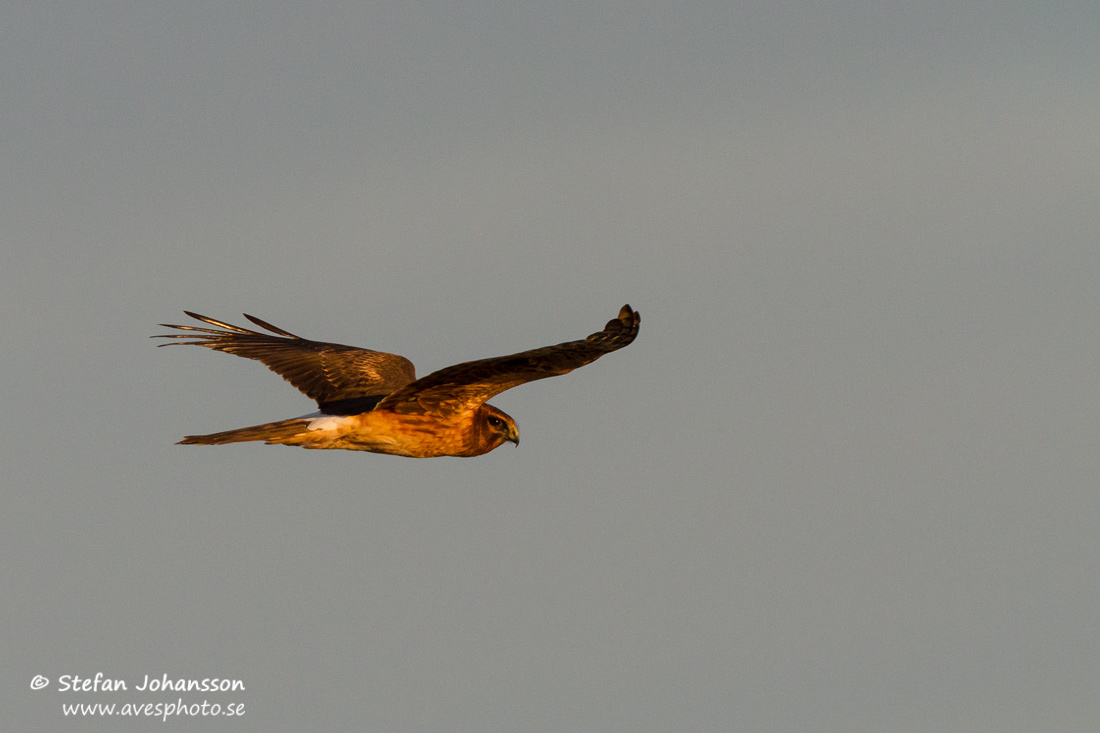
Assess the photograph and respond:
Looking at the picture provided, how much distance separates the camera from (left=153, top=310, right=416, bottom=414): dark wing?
15.7 metres

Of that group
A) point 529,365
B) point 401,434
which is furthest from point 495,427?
point 529,365

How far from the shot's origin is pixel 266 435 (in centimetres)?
1331

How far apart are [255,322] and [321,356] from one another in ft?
3.85

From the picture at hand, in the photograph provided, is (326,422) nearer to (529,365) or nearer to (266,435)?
(266,435)

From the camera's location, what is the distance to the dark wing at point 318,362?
15656 mm

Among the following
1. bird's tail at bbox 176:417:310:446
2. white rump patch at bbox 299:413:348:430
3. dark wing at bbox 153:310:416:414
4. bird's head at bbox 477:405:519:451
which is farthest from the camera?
dark wing at bbox 153:310:416:414

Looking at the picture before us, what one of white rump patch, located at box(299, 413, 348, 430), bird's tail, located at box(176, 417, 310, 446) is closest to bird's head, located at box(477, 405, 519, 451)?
white rump patch, located at box(299, 413, 348, 430)

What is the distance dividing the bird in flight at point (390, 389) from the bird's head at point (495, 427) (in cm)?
1

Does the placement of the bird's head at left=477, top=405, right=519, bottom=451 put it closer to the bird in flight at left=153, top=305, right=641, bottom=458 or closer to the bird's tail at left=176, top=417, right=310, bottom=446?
the bird in flight at left=153, top=305, right=641, bottom=458

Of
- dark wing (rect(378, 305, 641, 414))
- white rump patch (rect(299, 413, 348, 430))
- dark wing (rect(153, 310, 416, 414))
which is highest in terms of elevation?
dark wing (rect(153, 310, 416, 414))

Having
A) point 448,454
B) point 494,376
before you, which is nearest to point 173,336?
point 448,454

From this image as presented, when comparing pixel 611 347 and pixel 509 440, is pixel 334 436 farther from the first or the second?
pixel 611 347

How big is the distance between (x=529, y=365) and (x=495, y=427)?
10.7 ft

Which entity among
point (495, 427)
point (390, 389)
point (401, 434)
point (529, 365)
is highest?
point (390, 389)
